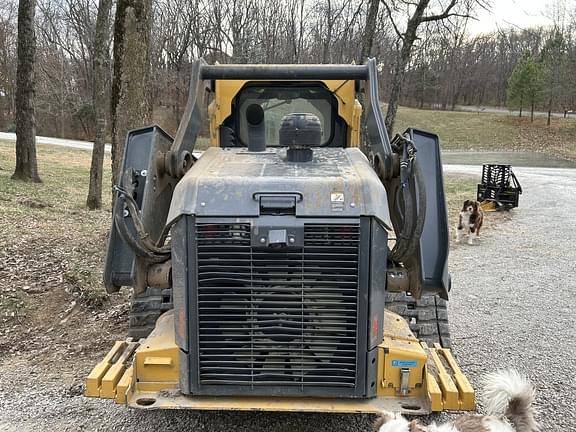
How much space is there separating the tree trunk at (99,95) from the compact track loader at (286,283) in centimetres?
849

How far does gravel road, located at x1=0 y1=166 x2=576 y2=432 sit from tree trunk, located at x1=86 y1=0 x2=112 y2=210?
23.9 ft

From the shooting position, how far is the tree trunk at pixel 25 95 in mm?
13820

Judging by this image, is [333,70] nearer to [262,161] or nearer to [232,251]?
[262,161]

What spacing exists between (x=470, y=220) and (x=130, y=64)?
6.89 meters

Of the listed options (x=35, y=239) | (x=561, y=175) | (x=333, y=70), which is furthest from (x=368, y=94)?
(x=561, y=175)

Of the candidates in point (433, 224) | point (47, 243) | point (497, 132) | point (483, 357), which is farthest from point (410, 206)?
point (497, 132)

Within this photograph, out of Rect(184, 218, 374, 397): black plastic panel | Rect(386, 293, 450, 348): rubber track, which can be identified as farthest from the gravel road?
Rect(184, 218, 374, 397): black plastic panel

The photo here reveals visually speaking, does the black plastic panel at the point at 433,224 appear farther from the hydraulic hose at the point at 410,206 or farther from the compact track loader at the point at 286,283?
the hydraulic hose at the point at 410,206

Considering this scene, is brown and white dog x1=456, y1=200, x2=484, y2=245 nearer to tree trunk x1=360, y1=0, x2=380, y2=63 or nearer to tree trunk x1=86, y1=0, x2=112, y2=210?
tree trunk x1=360, y1=0, x2=380, y2=63

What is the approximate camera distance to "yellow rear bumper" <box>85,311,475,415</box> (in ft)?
11.2

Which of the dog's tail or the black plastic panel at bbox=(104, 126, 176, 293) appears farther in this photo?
Result: the black plastic panel at bbox=(104, 126, 176, 293)

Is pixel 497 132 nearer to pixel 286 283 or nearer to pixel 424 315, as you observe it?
pixel 424 315

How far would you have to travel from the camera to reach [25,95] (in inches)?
553

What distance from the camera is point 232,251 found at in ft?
10.9
